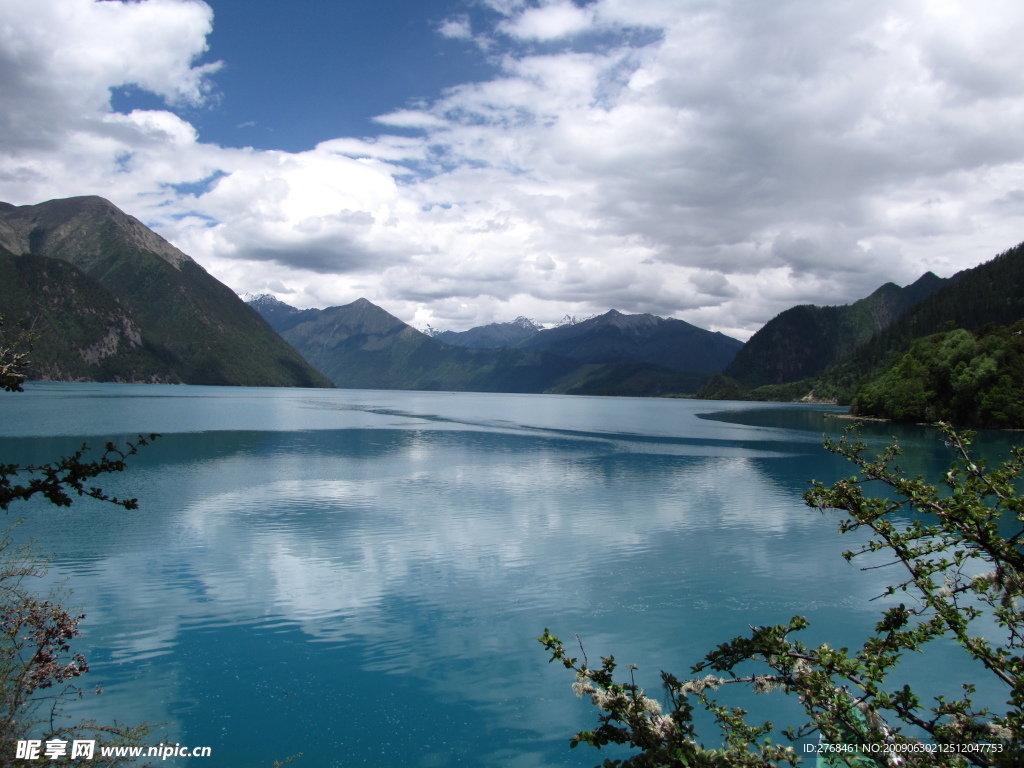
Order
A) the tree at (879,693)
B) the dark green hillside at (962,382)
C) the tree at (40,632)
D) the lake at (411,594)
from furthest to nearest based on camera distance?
the dark green hillside at (962,382) < the lake at (411,594) < the tree at (40,632) < the tree at (879,693)

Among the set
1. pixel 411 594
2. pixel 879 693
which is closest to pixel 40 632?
pixel 879 693

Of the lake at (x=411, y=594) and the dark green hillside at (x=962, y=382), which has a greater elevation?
the dark green hillside at (x=962, y=382)

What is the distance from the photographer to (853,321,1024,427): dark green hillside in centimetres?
10769

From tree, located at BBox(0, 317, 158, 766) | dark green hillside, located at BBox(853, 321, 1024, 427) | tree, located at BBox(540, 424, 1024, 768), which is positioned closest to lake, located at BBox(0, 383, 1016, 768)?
tree, located at BBox(0, 317, 158, 766)

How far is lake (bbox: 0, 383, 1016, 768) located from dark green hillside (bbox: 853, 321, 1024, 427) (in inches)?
3290

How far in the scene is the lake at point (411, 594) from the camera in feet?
50.1

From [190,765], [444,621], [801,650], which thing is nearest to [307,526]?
[444,621]

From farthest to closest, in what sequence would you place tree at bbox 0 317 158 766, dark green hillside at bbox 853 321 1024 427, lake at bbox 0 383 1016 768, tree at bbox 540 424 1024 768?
1. dark green hillside at bbox 853 321 1024 427
2. lake at bbox 0 383 1016 768
3. tree at bbox 0 317 158 766
4. tree at bbox 540 424 1024 768

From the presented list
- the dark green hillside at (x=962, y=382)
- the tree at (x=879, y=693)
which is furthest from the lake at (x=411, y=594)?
the dark green hillside at (x=962, y=382)

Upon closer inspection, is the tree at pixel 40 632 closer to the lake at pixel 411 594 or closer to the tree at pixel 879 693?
the lake at pixel 411 594

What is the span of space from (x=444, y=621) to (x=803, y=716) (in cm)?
1157

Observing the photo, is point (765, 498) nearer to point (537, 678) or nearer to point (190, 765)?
point (537, 678)

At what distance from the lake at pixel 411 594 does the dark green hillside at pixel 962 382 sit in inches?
3290

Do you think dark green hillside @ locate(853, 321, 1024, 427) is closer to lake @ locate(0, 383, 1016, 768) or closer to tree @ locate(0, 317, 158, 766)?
lake @ locate(0, 383, 1016, 768)
